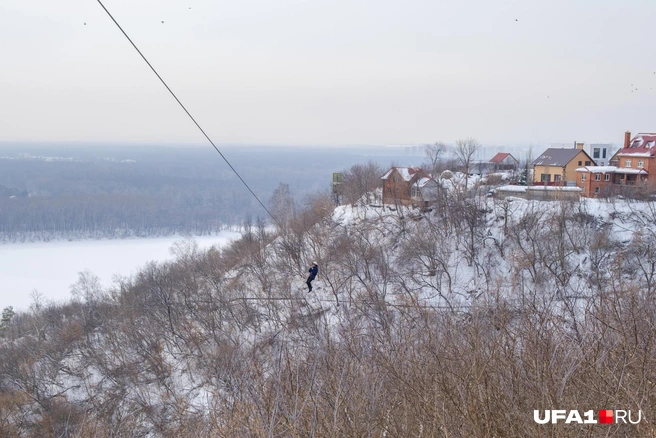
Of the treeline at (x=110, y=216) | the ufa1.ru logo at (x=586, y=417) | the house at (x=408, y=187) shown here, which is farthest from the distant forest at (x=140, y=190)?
the ufa1.ru logo at (x=586, y=417)

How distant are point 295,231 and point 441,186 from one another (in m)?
6.68

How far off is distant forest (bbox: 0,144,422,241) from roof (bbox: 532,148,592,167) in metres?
17.1

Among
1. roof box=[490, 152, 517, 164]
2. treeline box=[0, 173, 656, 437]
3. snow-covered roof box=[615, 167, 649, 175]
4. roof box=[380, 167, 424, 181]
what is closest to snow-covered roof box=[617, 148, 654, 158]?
snow-covered roof box=[615, 167, 649, 175]

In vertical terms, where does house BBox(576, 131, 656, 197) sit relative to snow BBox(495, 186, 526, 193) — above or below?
above

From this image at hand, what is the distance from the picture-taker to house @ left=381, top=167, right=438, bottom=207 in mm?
23359

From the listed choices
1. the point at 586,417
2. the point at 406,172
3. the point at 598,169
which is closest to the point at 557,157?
the point at 598,169

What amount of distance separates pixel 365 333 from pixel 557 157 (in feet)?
64.5

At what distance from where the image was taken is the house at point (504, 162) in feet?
96.7

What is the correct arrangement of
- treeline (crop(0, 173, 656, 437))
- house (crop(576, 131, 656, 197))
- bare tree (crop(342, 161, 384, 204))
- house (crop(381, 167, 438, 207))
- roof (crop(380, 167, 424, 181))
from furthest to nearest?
bare tree (crop(342, 161, 384, 204))
roof (crop(380, 167, 424, 181))
house (crop(381, 167, 438, 207))
house (crop(576, 131, 656, 197))
treeline (crop(0, 173, 656, 437))

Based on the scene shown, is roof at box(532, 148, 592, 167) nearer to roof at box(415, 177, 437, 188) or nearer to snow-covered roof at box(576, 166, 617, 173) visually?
snow-covered roof at box(576, 166, 617, 173)

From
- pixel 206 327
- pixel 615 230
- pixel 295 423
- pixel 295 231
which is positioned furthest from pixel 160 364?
pixel 615 230

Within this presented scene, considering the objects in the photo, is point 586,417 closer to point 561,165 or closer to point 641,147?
point 561,165

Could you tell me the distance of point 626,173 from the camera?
73.9 ft

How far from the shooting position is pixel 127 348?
16.4m
